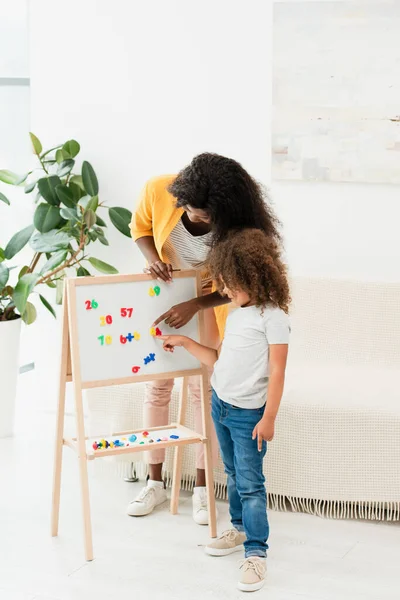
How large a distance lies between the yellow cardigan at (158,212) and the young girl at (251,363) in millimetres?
279

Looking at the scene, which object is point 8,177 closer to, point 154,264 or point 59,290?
point 59,290

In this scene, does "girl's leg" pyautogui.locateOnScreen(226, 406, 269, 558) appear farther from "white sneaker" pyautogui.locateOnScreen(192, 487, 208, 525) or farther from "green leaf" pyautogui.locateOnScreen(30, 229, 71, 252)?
"green leaf" pyautogui.locateOnScreen(30, 229, 71, 252)

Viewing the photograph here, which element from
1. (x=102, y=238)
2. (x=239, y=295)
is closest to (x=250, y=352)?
(x=239, y=295)

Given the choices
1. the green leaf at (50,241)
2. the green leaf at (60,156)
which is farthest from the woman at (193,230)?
the green leaf at (60,156)

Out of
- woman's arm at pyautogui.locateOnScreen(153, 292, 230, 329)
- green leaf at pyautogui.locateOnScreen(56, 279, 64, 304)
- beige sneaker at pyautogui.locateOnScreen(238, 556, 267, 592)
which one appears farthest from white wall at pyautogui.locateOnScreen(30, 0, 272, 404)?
beige sneaker at pyautogui.locateOnScreen(238, 556, 267, 592)

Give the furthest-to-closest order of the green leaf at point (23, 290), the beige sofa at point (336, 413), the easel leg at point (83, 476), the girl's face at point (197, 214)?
the green leaf at point (23, 290), the beige sofa at point (336, 413), the easel leg at point (83, 476), the girl's face at point (197, 214)

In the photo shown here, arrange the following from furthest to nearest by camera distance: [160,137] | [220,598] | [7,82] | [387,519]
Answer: [7,82], [160,137], [387,519], [220,598]

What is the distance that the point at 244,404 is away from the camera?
99.4 inches

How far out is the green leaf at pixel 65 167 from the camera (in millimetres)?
3990

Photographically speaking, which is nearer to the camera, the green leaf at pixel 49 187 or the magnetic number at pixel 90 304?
the magnetic number at pixel 90 304

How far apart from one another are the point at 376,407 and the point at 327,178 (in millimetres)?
1098

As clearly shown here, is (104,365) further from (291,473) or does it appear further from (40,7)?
(40,7)

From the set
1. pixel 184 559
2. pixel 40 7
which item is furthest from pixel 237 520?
pixel 40 7

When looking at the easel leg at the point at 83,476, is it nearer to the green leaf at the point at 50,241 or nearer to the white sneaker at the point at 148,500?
the white sneaker at the point at 148,500
